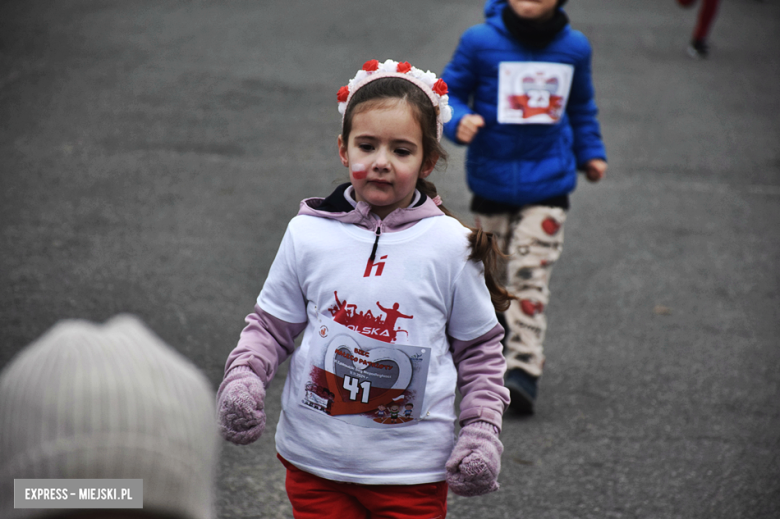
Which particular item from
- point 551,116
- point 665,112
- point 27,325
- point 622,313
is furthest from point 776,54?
point 27,325

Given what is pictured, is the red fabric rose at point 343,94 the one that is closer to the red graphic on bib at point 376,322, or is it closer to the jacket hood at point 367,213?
the jacket hood at point 367,213

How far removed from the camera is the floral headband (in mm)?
2271

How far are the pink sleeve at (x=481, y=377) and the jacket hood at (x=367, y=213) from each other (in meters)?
0.33

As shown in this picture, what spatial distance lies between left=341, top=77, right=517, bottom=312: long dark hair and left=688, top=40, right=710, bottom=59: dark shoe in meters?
10.4

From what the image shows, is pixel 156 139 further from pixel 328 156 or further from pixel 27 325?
pixel 27 325

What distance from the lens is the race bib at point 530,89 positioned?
12.0 ft

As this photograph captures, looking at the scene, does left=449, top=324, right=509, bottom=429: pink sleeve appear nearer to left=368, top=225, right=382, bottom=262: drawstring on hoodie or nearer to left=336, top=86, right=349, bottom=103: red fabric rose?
left=368, top=225, right=382, bottom=262: drawstring on hoodie

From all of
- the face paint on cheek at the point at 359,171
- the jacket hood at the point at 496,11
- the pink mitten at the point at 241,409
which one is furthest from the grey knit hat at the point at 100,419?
the jacket hood at the point at 496,11

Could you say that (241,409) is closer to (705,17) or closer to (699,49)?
(699,49)

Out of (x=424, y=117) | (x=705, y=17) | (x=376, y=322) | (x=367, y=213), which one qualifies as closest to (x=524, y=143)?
(x=424, y=117)

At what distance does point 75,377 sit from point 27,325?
3.54 m

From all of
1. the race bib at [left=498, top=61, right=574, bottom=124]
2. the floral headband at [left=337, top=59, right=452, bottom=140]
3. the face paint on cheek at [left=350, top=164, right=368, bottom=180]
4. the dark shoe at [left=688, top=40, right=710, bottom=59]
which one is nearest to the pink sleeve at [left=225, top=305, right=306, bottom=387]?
the face paint on cheek at [left=350, top=164, right=368, bottom=180]

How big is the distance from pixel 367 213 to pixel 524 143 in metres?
1.72

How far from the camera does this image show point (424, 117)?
87.2 inches
